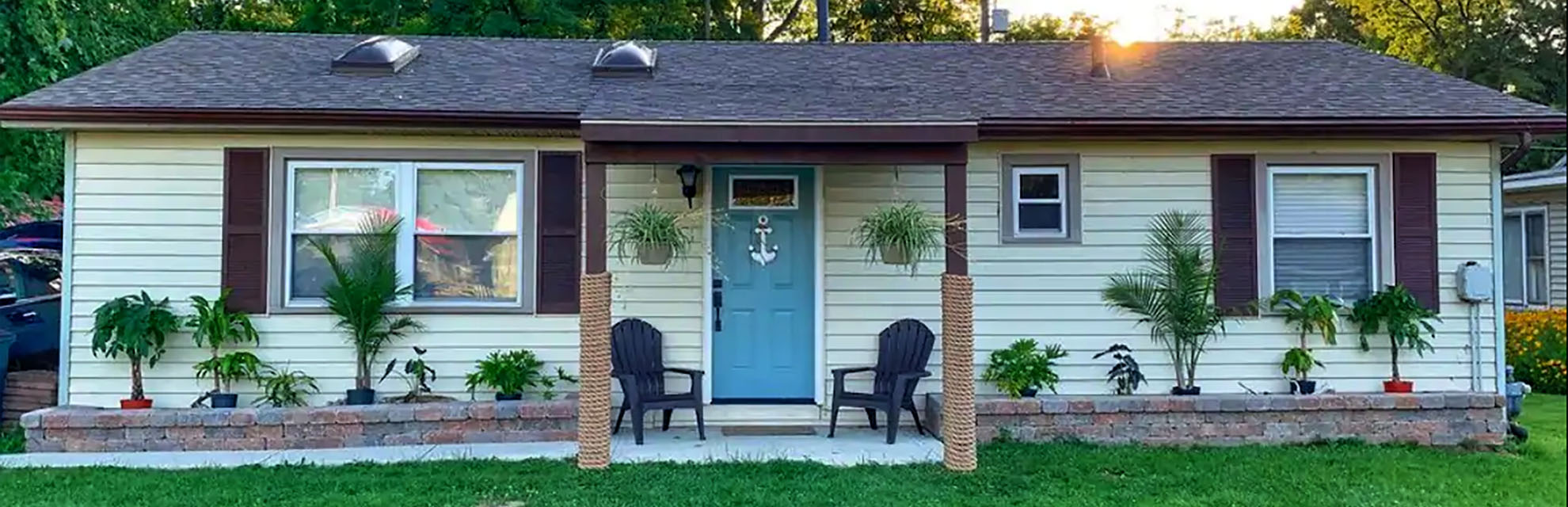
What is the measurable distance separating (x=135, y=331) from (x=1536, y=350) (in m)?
12.5

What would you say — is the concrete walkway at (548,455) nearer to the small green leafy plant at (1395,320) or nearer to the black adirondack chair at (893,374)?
the black adirondack chair at (893,374)

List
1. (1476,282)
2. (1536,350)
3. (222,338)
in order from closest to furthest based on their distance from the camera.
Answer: (222,338)
(1476,282)
(1536,350)

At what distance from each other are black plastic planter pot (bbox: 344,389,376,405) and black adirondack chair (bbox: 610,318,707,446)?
5.30 feet

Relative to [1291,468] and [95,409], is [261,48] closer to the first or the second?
[95,409]

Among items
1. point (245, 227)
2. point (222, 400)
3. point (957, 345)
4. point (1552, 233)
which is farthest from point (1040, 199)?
point (1552, 233)

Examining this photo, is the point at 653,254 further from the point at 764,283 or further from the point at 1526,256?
the point at 1526,256

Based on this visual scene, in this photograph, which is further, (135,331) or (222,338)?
(222,338)

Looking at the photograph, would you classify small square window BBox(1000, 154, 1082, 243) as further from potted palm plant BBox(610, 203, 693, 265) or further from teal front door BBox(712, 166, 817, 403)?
potted palm plant BBox(610, 203, 693, 265)

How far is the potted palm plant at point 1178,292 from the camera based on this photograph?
20.9 ft

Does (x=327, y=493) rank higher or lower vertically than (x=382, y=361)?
lower

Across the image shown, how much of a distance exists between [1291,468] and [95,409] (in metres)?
7.45

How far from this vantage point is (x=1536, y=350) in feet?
31.7

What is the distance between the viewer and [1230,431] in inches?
240

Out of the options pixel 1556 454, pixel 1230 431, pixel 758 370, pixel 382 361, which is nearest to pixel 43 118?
pixel 382 361
